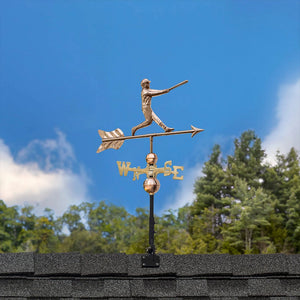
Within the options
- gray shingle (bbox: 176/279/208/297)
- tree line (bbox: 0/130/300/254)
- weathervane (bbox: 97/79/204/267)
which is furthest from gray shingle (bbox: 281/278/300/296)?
tree line (bbox: 0/130/300/254)

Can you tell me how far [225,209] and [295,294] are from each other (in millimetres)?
14313

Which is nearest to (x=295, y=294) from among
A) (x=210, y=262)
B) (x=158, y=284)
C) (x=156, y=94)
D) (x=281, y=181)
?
(x=210, y=262)

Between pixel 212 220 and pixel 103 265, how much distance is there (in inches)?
577

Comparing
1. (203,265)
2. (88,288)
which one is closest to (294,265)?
(203,265)

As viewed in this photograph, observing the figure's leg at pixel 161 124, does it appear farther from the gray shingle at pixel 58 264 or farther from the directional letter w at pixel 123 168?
the gray shingle at pixel 58 264

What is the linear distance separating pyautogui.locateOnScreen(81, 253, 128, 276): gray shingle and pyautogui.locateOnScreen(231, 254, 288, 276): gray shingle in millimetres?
650

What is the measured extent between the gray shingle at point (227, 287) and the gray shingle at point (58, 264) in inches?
30.8

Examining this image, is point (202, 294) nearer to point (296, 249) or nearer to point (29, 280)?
point (29, 280)

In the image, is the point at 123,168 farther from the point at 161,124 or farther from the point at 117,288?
the point at 117,288

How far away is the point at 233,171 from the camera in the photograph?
57.0 ft

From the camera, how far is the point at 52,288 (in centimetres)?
224

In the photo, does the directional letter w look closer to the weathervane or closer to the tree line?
the weathervane

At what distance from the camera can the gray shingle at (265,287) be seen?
2.22m

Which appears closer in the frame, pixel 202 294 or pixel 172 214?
pixel 202 294
